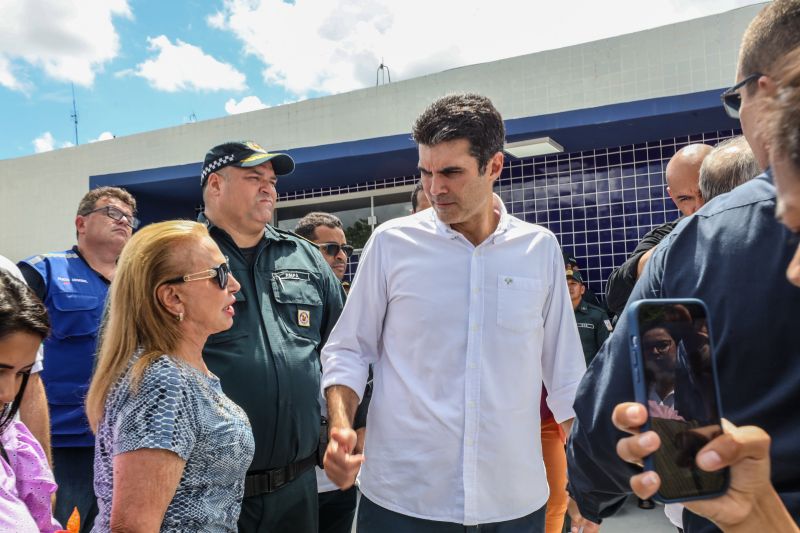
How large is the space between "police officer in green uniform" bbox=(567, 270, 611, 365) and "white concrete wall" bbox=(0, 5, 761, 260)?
298cm

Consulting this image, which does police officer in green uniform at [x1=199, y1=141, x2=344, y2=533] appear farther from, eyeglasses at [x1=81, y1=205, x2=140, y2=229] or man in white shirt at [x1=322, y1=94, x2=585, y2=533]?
eyeglasses at [x1=81, y1=205, x2=140, y2=229]

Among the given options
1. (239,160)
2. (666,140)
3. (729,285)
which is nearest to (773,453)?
(729,285)

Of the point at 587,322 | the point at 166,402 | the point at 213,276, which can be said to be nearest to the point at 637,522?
the point at 587,322

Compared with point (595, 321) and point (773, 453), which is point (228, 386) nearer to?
point (773, 453)

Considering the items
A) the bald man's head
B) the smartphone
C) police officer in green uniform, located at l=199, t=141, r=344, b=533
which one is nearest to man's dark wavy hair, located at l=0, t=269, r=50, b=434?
police officer in green uniform, located at l=199, t=141, r=344, b=533

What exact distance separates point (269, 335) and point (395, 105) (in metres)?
7.10

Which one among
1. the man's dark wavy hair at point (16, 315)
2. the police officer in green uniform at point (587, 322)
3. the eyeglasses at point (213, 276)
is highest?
the eyeglasses at point (213, 276)

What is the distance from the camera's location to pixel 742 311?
1.04 meters

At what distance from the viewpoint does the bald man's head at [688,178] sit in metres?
3.18

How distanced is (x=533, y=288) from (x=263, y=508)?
4.70 ft

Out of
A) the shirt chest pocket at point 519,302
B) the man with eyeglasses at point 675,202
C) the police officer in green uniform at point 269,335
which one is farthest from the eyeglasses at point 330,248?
the shirt chest pocket at point 519,302

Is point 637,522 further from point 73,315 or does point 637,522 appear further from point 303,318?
point 73,315

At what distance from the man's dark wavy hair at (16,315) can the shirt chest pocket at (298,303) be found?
43.8 inches

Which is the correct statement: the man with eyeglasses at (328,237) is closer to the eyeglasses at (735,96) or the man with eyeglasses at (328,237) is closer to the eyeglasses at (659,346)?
the eyeglasses at (735,96)
